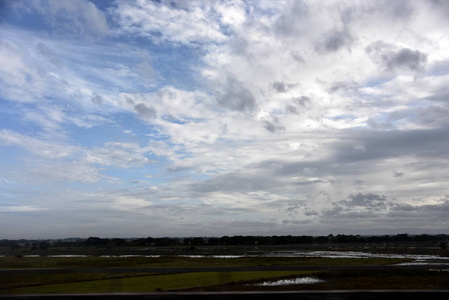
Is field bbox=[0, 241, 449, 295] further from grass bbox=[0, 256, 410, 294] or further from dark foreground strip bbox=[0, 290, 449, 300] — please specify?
dark foreground strip bbox=[0, 290, 449, 300]

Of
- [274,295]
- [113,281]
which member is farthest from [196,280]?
[274,295]

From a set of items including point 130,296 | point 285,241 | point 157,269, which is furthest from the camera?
point 285,241

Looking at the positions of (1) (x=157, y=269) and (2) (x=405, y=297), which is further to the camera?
(1) (x=157, y=269)

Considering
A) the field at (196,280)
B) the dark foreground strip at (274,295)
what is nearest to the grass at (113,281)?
the field at (196,280)

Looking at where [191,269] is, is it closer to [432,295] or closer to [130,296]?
[130,296]

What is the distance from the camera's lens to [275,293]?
591 cm

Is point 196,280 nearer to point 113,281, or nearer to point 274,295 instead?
point 113,281

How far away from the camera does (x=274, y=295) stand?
5.86 m

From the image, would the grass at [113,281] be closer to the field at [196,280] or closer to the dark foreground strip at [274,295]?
the field at [196,280]

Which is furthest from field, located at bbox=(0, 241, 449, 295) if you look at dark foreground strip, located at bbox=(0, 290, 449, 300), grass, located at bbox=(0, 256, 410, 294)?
dark foreground strip, located at bbox=(0, 290, 449, 300)

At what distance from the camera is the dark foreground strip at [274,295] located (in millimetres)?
5773

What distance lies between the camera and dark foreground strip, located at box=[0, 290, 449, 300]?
577cm

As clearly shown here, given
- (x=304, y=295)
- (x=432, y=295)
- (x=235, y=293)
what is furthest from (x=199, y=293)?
(x=432, y=295)

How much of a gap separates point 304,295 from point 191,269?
2.72 metres
